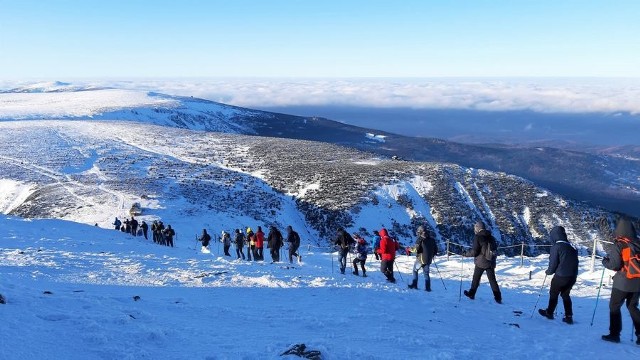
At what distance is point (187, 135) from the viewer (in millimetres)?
92375

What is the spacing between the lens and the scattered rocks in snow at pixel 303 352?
22.1 ft

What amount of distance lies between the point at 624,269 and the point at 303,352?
235 inches

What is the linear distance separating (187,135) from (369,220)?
55729 mm

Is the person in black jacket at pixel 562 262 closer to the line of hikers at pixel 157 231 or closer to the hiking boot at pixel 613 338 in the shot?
the hiking boot at pixel 613 338

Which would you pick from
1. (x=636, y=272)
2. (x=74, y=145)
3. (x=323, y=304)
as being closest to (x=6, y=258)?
(x=323, y=304)

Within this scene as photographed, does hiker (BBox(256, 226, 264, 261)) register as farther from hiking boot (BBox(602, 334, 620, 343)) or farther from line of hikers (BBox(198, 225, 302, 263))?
hiking boot (BBox(602, 334, 620, 343))

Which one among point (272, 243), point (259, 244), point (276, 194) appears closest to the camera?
point (272, 243)

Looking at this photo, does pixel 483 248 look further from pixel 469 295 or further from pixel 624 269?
pixel 624 269

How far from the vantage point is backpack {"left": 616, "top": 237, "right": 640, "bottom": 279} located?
8328 millimetres

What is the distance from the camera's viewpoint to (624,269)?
852 cm

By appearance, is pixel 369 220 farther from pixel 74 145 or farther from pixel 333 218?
pixel 74 145

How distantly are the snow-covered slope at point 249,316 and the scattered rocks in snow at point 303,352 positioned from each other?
123mm

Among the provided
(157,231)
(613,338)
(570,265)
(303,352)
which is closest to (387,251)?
(570,265)

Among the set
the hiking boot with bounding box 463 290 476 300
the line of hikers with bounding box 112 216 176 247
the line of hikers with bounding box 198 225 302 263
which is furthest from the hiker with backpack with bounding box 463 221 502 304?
the line of hikers with bounding box 112 216 176 247
